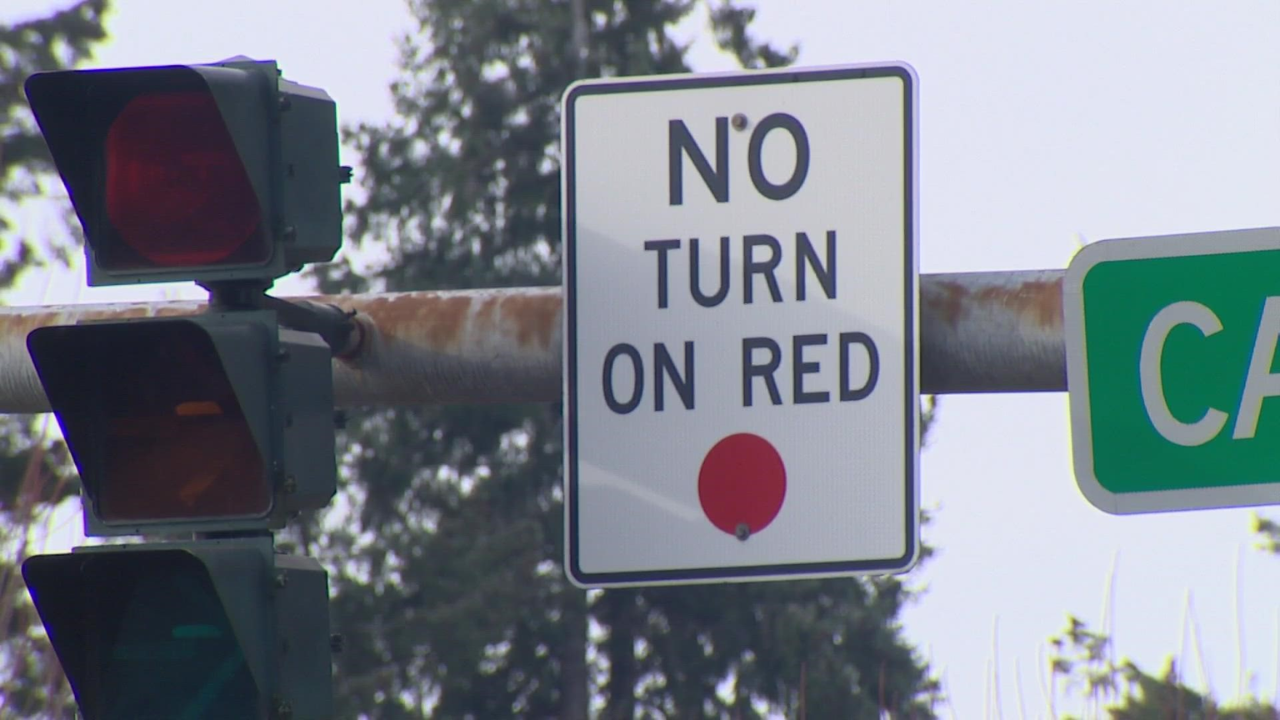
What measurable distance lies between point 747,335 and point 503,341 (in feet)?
1.86

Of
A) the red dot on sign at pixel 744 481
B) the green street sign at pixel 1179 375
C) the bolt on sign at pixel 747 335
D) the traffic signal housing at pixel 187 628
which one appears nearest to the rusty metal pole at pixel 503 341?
the green street sign at pixel 1179 375

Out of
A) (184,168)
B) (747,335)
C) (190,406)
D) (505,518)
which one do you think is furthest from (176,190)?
(505,518)

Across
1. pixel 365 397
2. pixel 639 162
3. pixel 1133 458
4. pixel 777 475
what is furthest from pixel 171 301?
pixel 1133 458

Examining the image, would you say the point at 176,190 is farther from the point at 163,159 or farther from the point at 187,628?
the point at 187,628

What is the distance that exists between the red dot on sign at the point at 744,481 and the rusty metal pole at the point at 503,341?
0.37 meters

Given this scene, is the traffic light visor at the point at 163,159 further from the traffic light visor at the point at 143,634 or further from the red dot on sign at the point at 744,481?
the red dot on sign at the point at 744,481

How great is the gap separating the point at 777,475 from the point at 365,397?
0.90 meters

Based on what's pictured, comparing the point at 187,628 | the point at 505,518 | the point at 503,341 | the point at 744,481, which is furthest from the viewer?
the point at 505,518

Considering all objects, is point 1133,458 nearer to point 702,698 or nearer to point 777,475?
point 777,475

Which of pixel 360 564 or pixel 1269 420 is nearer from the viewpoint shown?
pixel 1269 420

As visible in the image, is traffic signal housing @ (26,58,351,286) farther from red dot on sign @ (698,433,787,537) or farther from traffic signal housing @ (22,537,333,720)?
red dot on sign @ (698,433,787,537)

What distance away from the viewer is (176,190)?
316cm

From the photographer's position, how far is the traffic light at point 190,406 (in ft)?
10.1

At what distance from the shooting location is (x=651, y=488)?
3.07 meters
